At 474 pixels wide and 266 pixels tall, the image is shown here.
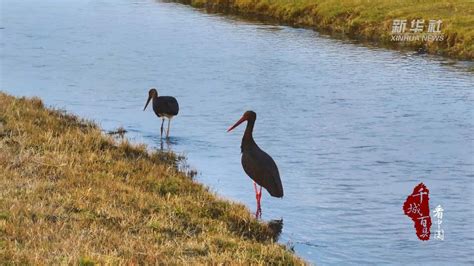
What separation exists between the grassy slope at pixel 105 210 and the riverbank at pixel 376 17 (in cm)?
2564

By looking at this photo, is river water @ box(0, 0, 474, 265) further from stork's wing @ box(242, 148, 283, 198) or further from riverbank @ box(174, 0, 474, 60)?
riverbank @ box(174, 0, 474, 60)

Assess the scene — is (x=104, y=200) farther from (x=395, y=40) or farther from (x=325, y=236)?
(x=395, y=40)

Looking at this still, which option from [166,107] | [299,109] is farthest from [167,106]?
[299,109]

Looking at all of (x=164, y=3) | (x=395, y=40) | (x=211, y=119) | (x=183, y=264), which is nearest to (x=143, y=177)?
(x=183, y=264)

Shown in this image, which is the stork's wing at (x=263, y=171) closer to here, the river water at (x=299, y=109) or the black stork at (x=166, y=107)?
the river water at (x=299, y=109)

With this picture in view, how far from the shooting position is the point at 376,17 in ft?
157

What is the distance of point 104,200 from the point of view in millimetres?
12570

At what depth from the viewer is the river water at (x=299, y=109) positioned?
15281 mm

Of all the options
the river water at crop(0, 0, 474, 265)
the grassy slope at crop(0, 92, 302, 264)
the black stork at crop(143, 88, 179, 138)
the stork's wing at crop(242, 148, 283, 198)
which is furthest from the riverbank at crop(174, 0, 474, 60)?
the grassy slope at crop(0, 92, 302, 264)

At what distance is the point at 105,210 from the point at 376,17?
38.6m

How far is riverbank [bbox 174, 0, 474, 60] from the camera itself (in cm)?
4050

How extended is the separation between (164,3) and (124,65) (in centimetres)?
3149

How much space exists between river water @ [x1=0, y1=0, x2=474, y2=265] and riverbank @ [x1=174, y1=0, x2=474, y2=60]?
242 cm

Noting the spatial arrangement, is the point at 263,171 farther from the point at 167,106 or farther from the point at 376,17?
the point at 376,17
